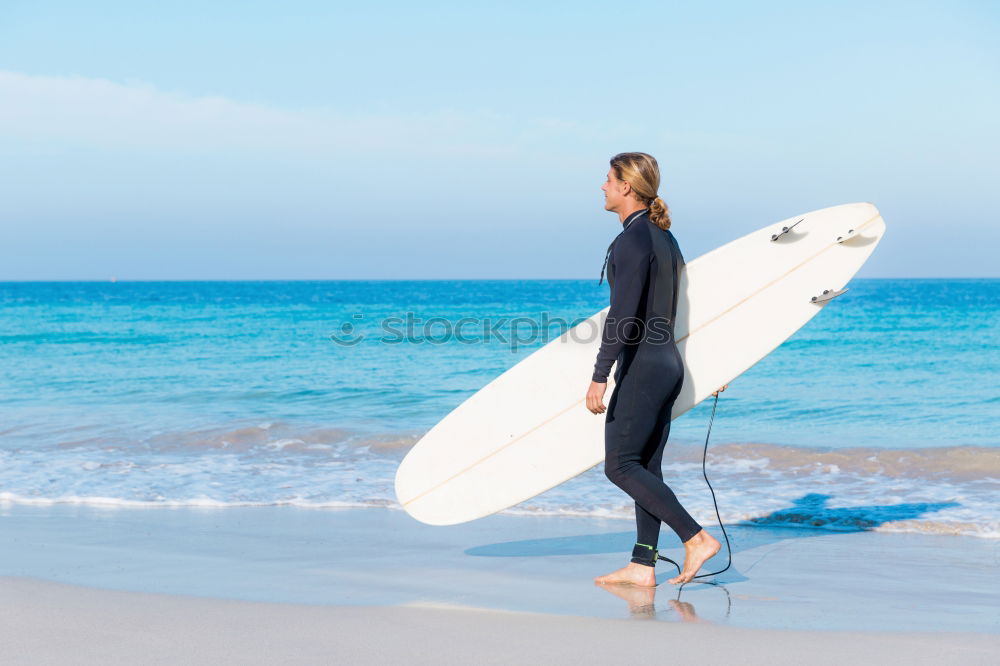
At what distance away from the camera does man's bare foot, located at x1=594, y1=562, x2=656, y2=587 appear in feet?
9.96

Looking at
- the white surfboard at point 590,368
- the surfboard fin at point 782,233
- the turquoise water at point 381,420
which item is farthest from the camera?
the turquoise water at point 381,420

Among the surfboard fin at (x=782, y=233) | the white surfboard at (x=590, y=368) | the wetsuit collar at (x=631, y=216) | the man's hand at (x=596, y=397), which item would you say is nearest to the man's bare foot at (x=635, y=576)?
the white surfboard at (x=590, y=368)

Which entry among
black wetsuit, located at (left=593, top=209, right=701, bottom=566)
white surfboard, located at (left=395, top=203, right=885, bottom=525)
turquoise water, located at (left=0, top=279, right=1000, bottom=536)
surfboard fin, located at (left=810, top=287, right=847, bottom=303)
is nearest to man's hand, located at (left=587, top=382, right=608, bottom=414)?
black wetsuit, located at (left=593, top=209, right=701, bottom=566)

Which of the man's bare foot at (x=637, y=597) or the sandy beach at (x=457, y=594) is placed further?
the man's bare foot at (x=637, y=597)

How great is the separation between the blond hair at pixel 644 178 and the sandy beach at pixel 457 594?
1252 mm

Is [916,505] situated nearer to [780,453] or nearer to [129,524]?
[780,453]

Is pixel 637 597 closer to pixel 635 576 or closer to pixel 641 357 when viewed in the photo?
pixel 635 576

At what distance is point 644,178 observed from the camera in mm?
2906

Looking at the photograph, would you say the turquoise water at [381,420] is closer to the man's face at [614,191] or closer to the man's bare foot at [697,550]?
the man's bare foot at [697,550]

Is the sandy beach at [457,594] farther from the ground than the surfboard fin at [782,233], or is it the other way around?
the surfboard fin at [782,233]

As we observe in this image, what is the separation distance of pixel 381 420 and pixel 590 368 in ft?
16.6

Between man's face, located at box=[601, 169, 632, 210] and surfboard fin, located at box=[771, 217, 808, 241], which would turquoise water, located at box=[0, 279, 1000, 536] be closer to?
surfboard fin, located at box=[771, 217, 808, 241]

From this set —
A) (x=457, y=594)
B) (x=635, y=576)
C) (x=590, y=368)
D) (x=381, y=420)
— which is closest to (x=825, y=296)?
(x=590, y=368)

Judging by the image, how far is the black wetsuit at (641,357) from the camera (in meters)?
2.84
